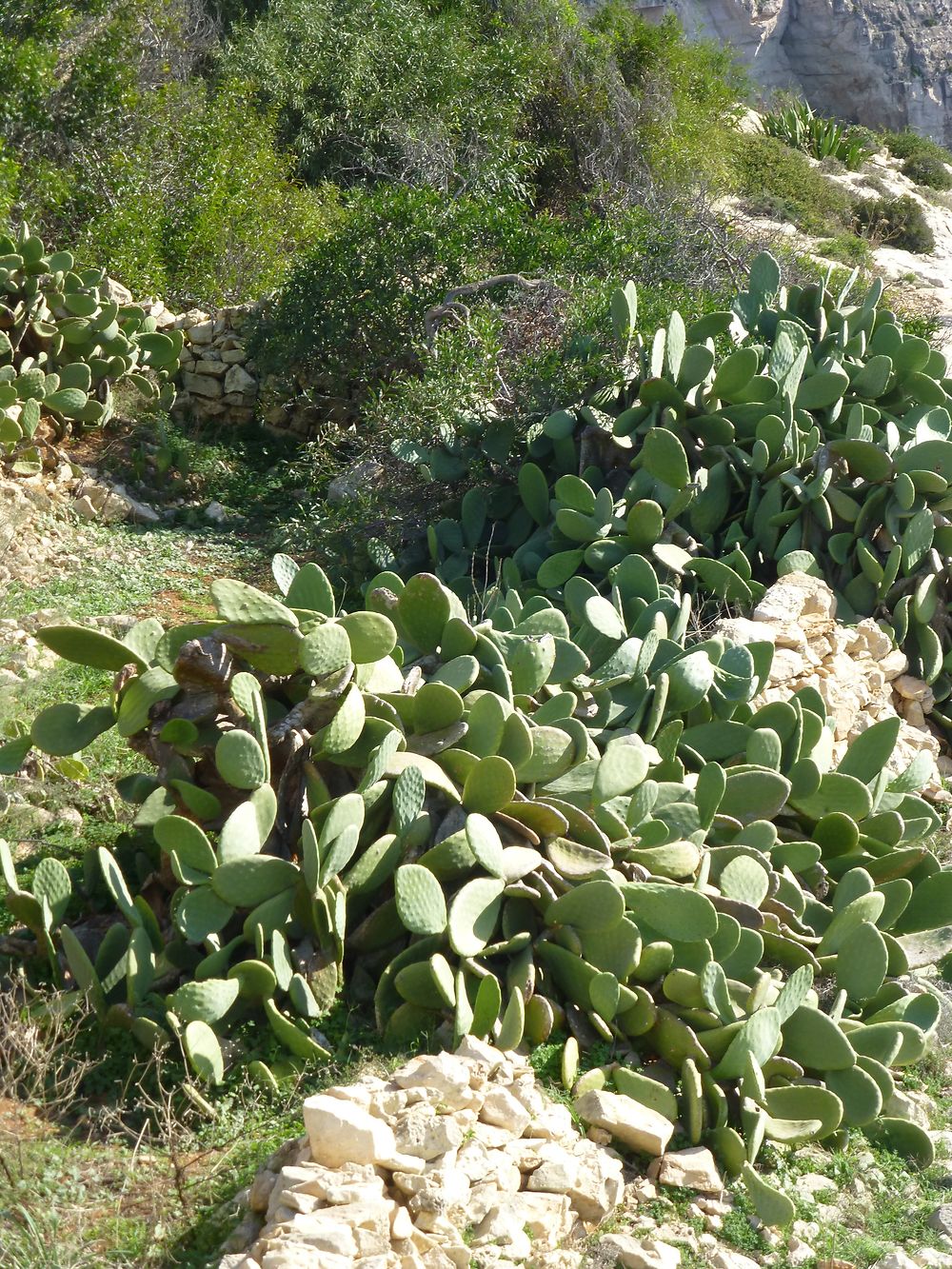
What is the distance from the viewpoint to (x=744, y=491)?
19.9ft

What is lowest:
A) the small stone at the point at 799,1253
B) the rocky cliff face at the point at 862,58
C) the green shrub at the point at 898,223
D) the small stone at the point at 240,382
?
the small stone at the point at 240,382

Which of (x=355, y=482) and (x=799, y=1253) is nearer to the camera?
(x=799, y=1253)

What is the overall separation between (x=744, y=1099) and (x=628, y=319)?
4375 millimetres

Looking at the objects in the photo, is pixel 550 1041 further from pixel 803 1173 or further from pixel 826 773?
→ pixel 826 773

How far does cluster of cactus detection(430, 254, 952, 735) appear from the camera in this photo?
5699 mm

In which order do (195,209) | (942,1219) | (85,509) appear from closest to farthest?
(942,1219) < (85,509) < (195,209)

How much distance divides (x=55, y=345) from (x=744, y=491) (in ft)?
14.8

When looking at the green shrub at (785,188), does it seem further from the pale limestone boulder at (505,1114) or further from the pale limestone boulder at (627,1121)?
the pale limestone boulder at (505,1114)

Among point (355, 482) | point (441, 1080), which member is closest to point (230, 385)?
point (355, 482)

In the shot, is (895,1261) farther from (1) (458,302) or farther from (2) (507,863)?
(1) (458,302)

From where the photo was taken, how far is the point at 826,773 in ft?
14.2

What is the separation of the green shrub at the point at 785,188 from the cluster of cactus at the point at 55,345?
11.8m

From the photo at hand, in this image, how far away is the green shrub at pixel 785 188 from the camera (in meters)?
18.2

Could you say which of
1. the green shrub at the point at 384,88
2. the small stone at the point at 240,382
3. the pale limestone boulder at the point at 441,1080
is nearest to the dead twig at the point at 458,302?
the small stone at the point at 240,382
